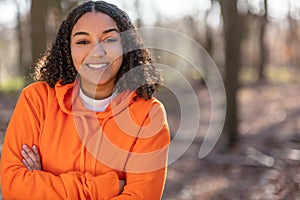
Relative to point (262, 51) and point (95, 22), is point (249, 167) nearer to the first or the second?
point (95, 22)

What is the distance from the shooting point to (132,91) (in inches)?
113

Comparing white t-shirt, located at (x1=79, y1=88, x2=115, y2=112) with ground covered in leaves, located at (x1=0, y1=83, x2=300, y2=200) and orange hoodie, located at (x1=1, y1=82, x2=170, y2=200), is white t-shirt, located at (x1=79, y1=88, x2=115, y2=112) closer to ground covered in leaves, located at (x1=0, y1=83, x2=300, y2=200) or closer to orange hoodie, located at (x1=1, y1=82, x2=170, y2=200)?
orange hoodie, located at (x1=1, y1=82, x2=170, y2=200)

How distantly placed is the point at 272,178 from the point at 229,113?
3.44m

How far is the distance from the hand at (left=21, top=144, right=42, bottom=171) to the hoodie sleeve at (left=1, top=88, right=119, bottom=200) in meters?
0.03

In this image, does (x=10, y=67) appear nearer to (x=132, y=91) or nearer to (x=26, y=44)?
(x=26, y=44)

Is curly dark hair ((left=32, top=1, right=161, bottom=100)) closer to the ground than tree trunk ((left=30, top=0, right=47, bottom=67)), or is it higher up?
higher up

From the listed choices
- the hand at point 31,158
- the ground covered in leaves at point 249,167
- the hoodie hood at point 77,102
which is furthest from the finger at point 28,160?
the ground covered in leaves at point 249,167

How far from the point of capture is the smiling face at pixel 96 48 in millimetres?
2695

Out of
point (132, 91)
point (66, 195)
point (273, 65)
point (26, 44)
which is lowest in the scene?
point (273, 65)

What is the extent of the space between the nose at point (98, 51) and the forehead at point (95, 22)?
9 centimetres

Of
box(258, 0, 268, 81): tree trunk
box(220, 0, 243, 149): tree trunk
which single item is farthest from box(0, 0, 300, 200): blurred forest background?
box(258, 0, 268, 81): tree trunk

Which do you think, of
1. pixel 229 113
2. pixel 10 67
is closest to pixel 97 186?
pixel 229 113

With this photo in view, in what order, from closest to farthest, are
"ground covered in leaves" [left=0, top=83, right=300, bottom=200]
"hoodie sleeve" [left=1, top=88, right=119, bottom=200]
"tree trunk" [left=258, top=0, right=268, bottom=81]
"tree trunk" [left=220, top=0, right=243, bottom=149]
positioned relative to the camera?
"hoodie sleeve" [left=1, top=88, right=119, bottom=200] < "ground covered in leaves" [left=0, top=83, right=300, bottom=200] < "tree trunk" [left=220, top=0, right=243, bottom=149] < "tree trunk" [left=258, top=0, right=268, bottom=81]

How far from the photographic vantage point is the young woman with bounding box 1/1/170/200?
2.66 m
